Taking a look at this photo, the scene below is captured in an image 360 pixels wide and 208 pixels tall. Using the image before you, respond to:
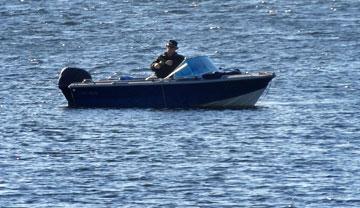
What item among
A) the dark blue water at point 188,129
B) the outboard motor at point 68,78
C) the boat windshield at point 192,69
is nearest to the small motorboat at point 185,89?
the boat windshield at point 192,69

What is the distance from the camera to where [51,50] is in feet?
228

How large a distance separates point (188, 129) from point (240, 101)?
4278 millimetres

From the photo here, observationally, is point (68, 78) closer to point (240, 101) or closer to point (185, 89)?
point (185, 89)

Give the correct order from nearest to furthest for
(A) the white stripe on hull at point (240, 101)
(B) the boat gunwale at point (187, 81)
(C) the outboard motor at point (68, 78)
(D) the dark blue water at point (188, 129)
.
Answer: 1. (D) the dark blue water at point (188, 129)
2. (B) the boat gunwale at point (187, 81)
3. (A) the white stripe on hull at point (240, 101)
4. (C) the outboard motor at point (68, 78)

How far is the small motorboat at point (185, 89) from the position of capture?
48062 millimetres

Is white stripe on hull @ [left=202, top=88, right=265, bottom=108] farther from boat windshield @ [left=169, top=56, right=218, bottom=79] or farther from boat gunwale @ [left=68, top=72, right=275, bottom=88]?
boat windshield @ [left=169, top=56, right=218, bottom=79]

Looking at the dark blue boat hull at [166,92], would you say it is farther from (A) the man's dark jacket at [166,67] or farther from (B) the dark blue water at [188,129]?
(A) the man's dark jacket at [166,67]

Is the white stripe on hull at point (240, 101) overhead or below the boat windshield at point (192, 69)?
below

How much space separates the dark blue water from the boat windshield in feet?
3.15

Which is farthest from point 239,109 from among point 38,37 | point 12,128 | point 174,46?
point 38,37

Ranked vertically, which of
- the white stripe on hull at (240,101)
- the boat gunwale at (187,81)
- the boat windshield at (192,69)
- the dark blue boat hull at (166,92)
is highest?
the boat windshield at (192,69)

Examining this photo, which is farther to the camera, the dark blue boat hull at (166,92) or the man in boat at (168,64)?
the man in boat at (168,64)

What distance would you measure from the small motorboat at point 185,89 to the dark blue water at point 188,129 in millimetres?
354

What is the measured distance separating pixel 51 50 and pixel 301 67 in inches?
518
